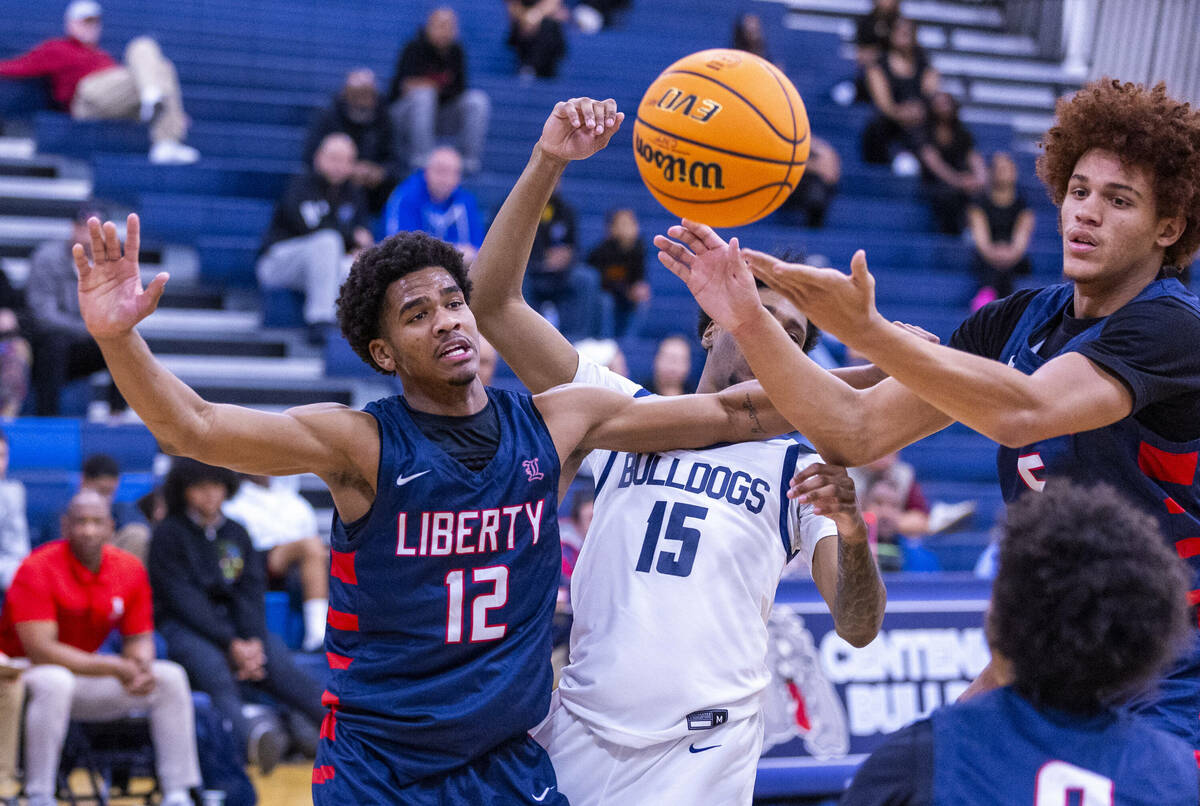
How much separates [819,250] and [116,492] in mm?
7093

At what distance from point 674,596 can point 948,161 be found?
11.7 meters

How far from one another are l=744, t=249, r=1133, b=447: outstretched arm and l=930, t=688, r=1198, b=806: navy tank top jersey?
0.76 m

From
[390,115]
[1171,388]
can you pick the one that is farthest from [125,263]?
[390,115]

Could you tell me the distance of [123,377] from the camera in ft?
9.82

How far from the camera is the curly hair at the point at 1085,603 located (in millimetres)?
2176

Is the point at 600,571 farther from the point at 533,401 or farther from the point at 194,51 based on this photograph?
the point at 194,51

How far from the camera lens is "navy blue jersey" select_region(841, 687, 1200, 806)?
7.23 ft

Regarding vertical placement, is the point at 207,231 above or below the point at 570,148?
below

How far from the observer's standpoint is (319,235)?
→ 977 cm

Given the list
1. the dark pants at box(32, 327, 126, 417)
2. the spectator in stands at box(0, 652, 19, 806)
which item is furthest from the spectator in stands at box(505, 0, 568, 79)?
the spectator in stands at box(0, 652, 19, 806)

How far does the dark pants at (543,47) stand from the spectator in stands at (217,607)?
7.16 meters

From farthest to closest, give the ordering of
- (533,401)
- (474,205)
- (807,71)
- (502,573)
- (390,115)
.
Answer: (807,71) < (390,115) < (474,205) < (533,401) < (502,573)

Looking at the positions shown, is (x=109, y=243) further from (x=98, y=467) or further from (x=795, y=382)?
(x=98, y=467)

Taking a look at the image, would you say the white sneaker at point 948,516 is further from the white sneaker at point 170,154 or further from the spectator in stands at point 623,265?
the white sneaker at point 170,154
